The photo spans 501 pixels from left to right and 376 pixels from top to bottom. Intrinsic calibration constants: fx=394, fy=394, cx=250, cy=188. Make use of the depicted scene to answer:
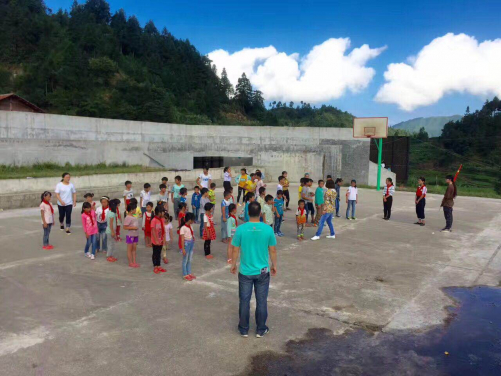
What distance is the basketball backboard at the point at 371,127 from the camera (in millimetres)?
23359

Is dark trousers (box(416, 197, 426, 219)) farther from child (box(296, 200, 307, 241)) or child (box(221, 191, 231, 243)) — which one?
child (box(221, 191, 231, 243))

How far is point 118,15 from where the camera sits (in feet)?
308

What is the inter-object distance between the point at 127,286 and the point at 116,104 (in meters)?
52.0

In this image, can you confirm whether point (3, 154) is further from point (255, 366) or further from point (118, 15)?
point (118, 15)

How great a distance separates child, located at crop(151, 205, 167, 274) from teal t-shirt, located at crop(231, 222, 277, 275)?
8.87ft

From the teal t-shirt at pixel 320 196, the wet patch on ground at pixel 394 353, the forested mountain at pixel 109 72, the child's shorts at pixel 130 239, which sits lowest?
the wet patch on ground at pixel 394 353

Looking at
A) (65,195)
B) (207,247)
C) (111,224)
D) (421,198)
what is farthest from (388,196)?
(65,195)

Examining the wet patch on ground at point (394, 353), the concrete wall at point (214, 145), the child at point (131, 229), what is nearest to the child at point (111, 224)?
the child at point (131, 229)

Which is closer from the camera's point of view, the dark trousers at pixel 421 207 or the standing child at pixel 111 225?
the standing child at pixel 111 225

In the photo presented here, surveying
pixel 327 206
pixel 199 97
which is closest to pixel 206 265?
pixel 327 206

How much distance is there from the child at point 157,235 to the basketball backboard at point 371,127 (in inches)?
748

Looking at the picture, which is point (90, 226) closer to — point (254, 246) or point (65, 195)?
point (65, 195)

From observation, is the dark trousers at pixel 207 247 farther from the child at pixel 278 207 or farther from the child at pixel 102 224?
the child at pixel 278 207

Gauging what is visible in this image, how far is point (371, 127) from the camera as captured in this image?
2370cm
